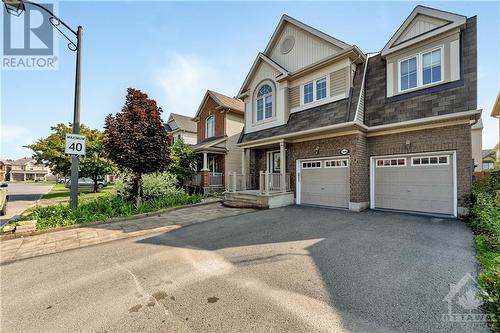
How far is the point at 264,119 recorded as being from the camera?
13.1 metres

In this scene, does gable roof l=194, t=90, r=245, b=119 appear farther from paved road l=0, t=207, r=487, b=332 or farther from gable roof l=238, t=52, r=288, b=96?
paved road l=0, t=207, r=487, b=332

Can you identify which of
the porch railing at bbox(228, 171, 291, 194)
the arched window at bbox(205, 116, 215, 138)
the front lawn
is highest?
the arched window at bbox(205, 116, 215, 138)

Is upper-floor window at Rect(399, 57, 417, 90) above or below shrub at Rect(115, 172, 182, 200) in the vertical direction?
above

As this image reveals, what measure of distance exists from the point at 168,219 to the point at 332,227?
19.0ft

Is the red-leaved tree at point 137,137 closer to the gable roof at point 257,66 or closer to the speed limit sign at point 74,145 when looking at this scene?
the speed limit sign at point 74,145

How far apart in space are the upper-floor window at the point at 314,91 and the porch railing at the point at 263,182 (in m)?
4.05

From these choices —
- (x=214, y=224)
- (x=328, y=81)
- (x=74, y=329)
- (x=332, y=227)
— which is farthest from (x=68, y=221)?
→ (x=328, y=81)

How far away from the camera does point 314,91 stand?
11.1m

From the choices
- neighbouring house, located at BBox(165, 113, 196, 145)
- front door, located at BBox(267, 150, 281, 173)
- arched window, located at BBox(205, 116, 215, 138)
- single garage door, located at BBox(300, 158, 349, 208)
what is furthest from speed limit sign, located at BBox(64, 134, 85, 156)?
neighbouring house, located at BBox(165, 113, 196, 145)

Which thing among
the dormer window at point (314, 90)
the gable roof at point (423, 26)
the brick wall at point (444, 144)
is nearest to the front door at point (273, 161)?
the dormer window at point (314, 90)

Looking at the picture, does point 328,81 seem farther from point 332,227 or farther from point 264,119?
point 332,227

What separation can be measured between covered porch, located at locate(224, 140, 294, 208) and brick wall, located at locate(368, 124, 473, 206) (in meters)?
4.49

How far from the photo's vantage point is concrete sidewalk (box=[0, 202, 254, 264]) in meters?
5.31

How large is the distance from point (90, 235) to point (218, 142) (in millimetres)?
10746
